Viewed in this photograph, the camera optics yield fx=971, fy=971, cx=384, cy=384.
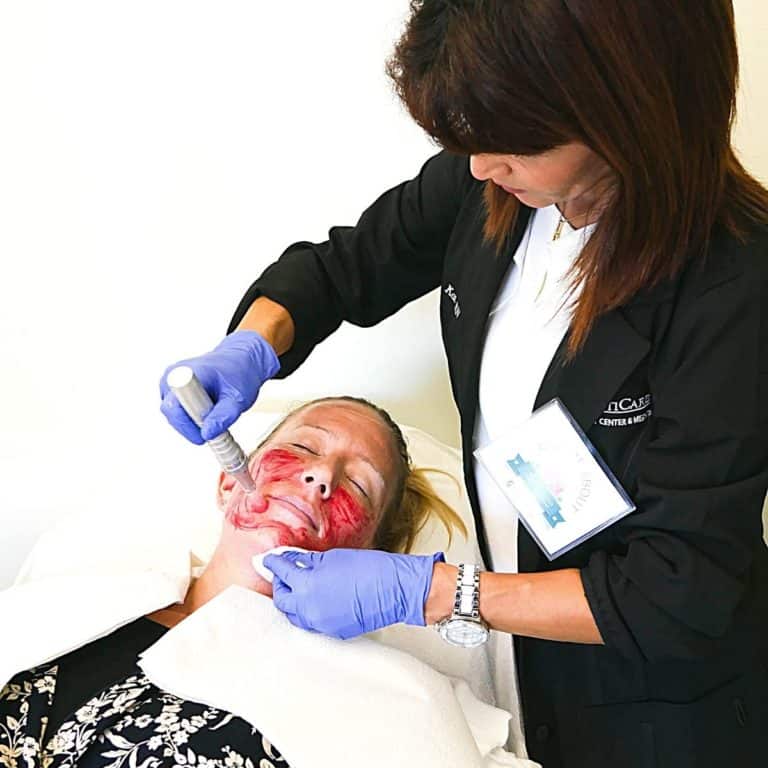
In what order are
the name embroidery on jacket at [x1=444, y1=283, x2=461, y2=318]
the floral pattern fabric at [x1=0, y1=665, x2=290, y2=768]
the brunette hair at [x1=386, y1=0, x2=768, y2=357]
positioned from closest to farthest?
the brunette hair at [x1=386, y1=0, x2=768, y2=357]
the floral pattern fabric at [x1=0, y1=665, x2=290, y2=768]
the name embroidery on jacket at [x1=444, y1=283, x2=461, y2=318]

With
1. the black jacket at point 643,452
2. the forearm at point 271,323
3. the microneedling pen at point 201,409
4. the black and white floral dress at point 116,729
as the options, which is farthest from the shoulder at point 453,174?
the black and white floral dress at point 116,729

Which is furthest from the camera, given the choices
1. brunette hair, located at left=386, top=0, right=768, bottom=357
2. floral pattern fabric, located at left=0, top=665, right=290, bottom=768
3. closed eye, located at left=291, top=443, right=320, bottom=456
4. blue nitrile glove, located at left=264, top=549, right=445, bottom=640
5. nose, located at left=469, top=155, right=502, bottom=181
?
closed eye, located at left=291, top=443, right=320, bottom=456

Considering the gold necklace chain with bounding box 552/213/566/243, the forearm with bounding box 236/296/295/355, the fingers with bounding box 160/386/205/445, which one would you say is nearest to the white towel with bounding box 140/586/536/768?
the fingers with bounding box 160/386/205/445

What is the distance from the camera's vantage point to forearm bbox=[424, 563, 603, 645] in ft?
4.42

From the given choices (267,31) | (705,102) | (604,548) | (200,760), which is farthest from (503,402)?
(267,31)

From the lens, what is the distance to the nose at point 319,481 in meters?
1.65

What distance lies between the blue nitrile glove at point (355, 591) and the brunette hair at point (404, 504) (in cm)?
32

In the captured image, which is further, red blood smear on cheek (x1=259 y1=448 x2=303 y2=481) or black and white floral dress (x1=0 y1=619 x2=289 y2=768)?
red blood smear on cheek (x1=259 y1=448 x2=303 y2=481)

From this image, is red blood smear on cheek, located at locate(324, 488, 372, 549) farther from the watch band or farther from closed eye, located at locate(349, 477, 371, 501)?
the watch band

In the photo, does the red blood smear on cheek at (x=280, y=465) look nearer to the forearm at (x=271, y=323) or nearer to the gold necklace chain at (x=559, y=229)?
the forearm at (x=271, y=323)

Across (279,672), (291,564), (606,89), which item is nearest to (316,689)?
(279,672)

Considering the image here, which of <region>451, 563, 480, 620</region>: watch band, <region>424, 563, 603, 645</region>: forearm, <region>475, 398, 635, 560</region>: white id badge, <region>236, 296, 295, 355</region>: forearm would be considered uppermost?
<region>236, 296, 295, 355</region>: forearm

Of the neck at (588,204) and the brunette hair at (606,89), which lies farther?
the neck at (588,204)

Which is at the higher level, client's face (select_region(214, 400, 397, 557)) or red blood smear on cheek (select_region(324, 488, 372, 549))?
client's face (select_region(214, 400, 397, 557))
